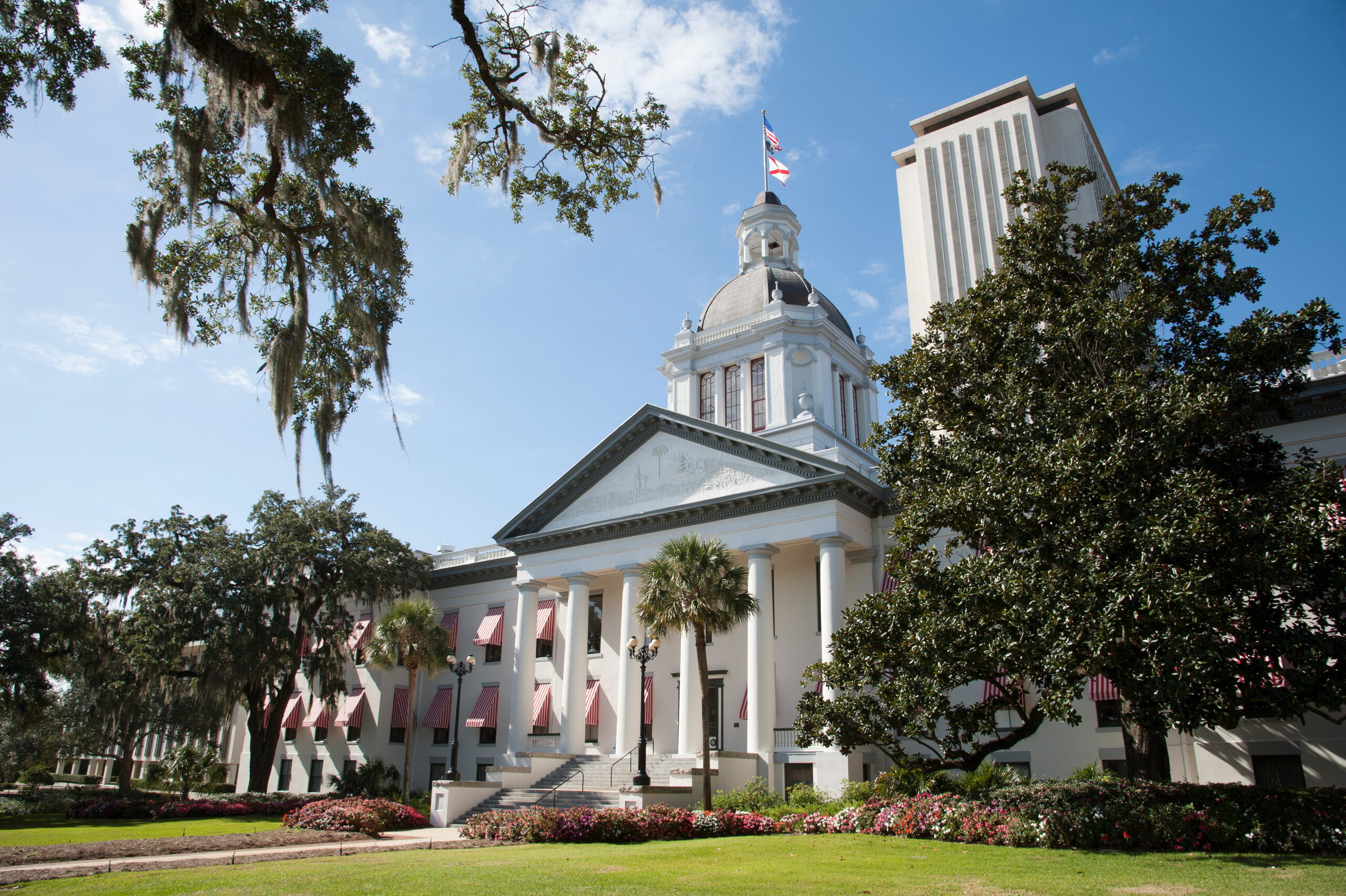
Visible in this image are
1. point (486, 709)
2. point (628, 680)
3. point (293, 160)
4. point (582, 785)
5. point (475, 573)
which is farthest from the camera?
point (475, 573)

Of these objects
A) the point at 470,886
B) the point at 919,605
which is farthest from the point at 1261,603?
the point at 470,886

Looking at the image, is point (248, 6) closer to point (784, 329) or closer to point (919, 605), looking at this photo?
point (919, 605)

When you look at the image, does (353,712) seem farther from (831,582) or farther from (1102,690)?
(1102,690)

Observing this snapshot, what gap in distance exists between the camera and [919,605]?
1752 centimetres

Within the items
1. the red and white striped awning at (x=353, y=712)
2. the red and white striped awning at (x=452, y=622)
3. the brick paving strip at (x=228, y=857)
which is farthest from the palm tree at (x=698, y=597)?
the red and white striped awning at (x=353, y=712)

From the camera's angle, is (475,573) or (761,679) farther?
(475,573)

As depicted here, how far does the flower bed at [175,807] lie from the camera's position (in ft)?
88.2

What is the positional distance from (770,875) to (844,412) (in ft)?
103

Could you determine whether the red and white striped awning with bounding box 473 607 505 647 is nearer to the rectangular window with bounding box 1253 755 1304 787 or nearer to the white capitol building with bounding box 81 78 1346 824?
the white capitol building with bounding box 81 78 1346 824

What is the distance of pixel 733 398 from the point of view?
136 ft

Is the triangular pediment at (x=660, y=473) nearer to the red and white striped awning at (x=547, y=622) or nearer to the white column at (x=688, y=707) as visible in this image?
the red and white striped awning at (x=547, y=622)

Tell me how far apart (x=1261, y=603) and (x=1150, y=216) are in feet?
26.5

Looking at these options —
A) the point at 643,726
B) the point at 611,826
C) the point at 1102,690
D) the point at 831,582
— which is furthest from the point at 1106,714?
the point at 611,826

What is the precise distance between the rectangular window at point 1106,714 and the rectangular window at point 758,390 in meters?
19.1
